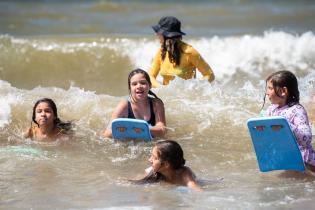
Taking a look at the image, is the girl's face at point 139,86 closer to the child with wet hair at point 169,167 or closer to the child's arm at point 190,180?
the child with wet hair at point 169,167

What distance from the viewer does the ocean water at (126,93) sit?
5.81 m

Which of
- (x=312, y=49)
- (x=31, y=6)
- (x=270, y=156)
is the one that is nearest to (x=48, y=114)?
(x=270, y=156)

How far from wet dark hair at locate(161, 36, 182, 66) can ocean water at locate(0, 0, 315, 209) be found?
396 mm

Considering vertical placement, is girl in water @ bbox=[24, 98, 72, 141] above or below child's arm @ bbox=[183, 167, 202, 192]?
above

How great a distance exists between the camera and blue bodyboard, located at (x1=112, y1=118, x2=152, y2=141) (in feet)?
22.6

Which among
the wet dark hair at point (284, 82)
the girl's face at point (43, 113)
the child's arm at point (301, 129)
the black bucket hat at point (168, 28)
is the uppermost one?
the black bucket hat at point (168, 28)

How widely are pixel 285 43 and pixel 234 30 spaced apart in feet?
6.07

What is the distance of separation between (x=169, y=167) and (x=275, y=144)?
Answer: 0.88 m

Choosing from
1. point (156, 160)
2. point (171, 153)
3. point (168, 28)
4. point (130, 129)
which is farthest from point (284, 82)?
point (168, 28)

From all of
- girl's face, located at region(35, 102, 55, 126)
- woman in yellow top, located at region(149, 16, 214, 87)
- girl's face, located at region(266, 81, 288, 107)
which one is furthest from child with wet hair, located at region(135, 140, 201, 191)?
woman in yellow top, located at region(149, 16, 214, 87)

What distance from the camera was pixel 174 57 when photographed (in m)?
8.18

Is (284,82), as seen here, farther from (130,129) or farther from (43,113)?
(43,113)

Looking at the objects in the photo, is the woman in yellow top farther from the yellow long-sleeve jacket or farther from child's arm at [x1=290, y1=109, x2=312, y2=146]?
child's arm at [x1=290, y1=109, x2=312, y2=146]

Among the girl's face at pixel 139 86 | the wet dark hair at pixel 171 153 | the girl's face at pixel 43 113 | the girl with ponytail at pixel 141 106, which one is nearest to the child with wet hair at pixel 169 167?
the wet dark hair at pixel 171 153
